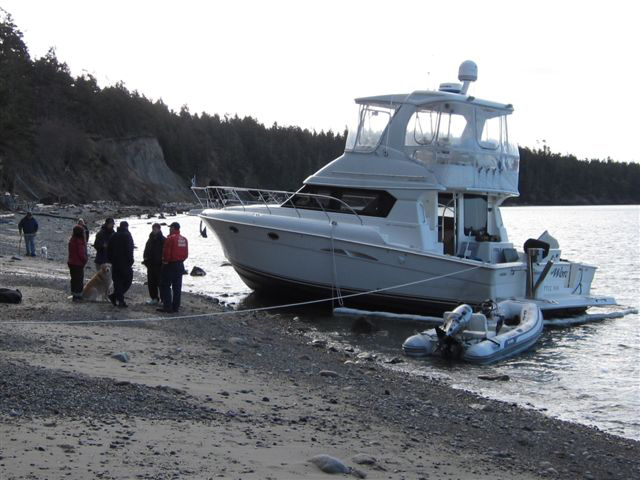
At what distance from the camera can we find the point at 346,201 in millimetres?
19688

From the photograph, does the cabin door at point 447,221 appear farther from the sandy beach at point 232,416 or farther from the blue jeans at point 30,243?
the blue jeans at point 30,243

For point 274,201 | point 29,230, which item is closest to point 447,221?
point 274,201

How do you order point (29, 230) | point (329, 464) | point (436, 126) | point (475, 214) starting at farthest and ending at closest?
1. point (29, 230)
2. point (475, 214)
3. point (436, 126)
4. point (329, 464)

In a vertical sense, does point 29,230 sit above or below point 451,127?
below

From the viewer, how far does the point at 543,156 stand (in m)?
152

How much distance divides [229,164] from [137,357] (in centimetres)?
11023

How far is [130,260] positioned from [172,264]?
0.75 meters

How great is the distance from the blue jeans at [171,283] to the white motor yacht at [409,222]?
181 inches

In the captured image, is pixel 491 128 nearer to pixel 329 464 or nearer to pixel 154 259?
pixel 154 259

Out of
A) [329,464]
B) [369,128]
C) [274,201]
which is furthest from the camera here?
[274,201]

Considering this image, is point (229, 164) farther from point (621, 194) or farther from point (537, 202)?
point (621, 194)

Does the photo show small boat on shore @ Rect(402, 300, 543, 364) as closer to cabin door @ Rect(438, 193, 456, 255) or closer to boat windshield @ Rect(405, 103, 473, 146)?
cabin door @ Rect(438, 193, 456, 255)

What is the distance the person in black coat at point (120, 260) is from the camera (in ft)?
46.4

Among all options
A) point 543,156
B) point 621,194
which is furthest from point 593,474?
point 621,194
